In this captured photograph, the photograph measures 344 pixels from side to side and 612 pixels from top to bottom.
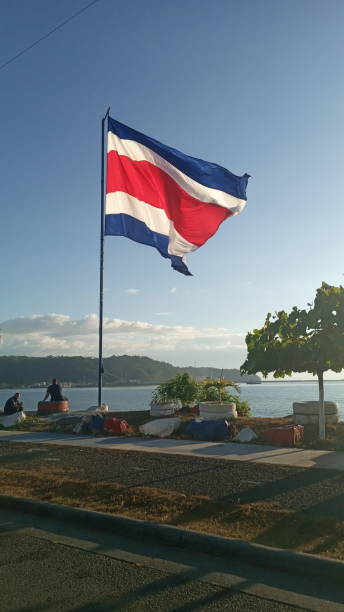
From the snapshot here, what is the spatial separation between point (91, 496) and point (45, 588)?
313 cm

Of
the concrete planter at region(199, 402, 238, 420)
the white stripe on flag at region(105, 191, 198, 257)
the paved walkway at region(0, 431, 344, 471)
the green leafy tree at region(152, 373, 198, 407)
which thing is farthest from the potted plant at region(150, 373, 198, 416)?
the white stripe on flag at region(105, 191, 198, 257)

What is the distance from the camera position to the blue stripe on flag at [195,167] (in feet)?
54.7

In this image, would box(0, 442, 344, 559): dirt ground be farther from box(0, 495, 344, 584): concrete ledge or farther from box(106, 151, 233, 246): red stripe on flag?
box(106, 151, 233, 246): red stripe on flag

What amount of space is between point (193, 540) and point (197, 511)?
116cm

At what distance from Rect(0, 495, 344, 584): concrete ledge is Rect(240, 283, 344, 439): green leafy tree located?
776 centimetres

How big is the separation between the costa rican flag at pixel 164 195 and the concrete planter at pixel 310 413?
537 cm

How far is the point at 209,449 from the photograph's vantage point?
12375 mm

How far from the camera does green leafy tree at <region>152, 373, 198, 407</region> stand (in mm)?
21891

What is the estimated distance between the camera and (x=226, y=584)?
4.79 metres

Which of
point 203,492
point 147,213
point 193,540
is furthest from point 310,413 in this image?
point 193,540

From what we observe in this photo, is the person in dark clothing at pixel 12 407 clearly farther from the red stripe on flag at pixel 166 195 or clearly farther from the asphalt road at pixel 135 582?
the asphalt road at pixel 135 582

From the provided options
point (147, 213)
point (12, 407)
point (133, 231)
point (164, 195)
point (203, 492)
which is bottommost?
point (203, 492)

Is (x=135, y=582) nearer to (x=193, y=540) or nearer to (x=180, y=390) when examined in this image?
(x=193, y=540)

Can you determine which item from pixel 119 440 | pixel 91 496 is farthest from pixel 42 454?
pixel 91 496
